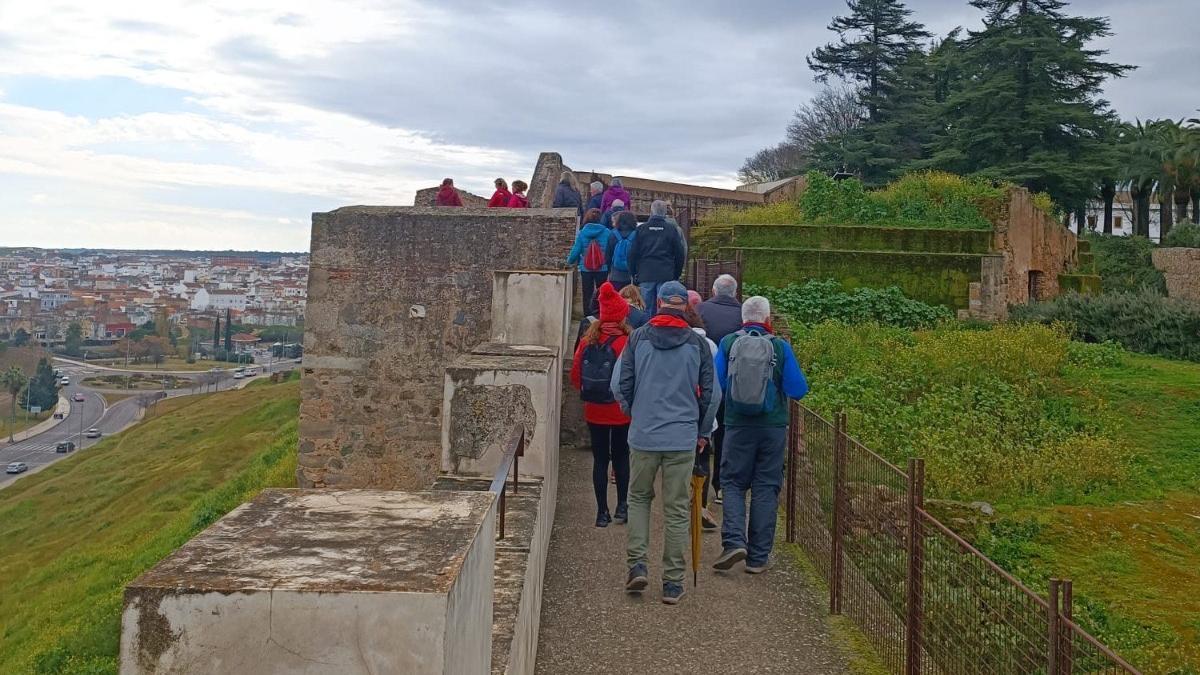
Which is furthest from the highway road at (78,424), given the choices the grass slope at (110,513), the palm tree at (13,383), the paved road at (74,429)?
the grass slope at (110,513)

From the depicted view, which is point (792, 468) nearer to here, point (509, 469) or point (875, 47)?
point (509, 469)

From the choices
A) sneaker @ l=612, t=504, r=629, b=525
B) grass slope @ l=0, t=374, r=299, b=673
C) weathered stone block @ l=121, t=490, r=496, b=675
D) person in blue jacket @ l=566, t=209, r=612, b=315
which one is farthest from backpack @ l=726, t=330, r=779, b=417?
grass slope @ l=0, t=374, r=299, b=673

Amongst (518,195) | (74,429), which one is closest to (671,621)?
(518,195)

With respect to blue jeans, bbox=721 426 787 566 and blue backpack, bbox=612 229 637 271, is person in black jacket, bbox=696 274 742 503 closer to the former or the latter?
blue jeans, bbox=721 426 787 566

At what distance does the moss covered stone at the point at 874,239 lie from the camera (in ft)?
59.4

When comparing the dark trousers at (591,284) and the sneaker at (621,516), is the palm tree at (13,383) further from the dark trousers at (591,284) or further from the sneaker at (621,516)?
→ the sneaker at (621,516)

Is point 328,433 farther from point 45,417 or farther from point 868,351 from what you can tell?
point 45,417

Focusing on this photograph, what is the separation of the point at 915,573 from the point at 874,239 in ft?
45.9

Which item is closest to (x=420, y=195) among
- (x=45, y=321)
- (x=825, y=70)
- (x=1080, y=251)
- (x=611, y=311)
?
(x=611, y=311)

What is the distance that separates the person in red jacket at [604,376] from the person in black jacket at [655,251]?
8.77ft

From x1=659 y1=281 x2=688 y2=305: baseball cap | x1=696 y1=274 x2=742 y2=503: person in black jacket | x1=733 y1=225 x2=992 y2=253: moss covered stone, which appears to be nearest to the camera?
x1=659 y1=281 x2=688 y2=305: baseball cap

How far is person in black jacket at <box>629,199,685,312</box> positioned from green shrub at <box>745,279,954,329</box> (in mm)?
7156

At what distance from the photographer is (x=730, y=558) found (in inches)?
245

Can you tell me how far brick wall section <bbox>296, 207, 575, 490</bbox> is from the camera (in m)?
11.5
